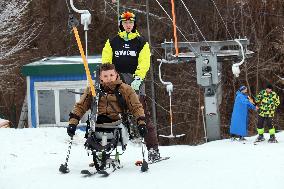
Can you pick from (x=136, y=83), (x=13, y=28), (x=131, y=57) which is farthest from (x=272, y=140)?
(x=13, y=28)

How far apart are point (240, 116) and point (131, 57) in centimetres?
515

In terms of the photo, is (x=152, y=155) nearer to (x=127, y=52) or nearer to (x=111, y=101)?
(x=111, y=101)

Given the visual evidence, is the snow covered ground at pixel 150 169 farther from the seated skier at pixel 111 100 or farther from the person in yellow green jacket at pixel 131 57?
the seated skier at pixel 111 100

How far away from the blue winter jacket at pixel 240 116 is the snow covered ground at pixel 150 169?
7.84ft

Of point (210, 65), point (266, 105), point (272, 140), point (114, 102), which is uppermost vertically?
point (210, 65)

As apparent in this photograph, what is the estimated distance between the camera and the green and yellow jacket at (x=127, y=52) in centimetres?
739

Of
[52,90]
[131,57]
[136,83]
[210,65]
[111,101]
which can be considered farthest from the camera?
[52,90]

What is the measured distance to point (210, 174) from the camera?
20.8ft

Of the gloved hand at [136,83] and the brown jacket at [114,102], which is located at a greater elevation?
the gloved hand at [136,83]

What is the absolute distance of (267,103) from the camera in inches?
456

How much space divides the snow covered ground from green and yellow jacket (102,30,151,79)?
3.75ft

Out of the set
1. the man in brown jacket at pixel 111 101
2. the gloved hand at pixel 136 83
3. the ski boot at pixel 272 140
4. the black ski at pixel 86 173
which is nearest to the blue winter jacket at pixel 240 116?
the ski boot at pixel 272 140

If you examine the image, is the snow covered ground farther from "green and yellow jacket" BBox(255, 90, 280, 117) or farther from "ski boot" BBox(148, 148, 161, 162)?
"green and yellow jacket" BBox(255, 90, 280, 117)

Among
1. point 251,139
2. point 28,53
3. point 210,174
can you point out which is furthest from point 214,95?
point 28,53
